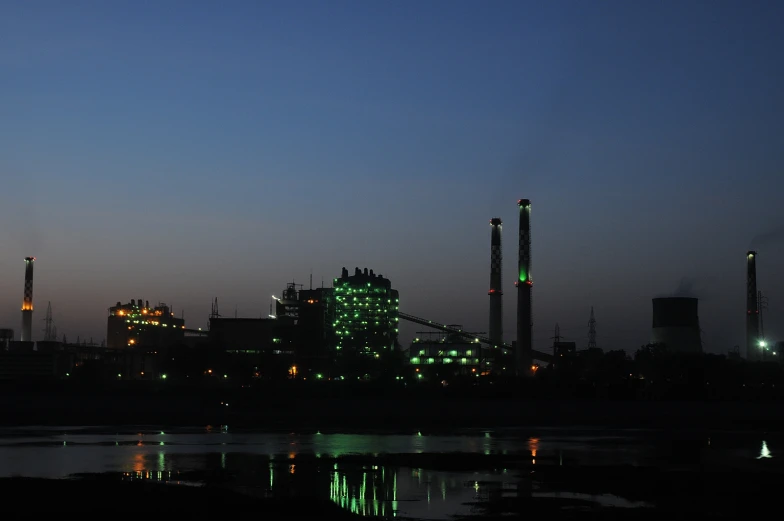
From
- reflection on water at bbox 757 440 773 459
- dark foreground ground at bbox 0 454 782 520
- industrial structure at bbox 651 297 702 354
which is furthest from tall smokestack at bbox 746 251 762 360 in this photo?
dark foreground ground at bbox 0 454 782 520

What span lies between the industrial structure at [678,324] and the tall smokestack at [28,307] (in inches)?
4855

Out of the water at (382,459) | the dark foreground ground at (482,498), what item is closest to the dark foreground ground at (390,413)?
the water at (382,459)

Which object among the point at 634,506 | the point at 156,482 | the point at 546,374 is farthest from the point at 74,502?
the point at 546,374

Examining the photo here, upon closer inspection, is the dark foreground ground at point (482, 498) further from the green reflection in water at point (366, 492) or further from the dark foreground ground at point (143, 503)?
the green reflection in water at point (366, 492)

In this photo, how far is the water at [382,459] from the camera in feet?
79.9

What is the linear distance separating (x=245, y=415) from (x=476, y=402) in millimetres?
38486

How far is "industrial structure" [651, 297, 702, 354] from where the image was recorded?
510 ft

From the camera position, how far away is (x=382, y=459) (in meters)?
33.4

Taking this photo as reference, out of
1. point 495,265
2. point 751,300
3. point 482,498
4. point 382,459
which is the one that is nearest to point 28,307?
point 495,265

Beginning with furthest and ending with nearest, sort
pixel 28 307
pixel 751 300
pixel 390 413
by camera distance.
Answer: pixel 28 307 → pixel 751 300 → pixel 390 413

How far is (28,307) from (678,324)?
417ft

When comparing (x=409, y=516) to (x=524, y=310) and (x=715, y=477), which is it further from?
(x=524, y=310)

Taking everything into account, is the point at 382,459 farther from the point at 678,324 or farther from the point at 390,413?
the point at 678,324

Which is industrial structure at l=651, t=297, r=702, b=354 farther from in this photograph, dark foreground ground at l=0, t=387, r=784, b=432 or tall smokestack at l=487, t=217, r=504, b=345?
dark foreground ground at l=0, t=387, r=784, b=432
